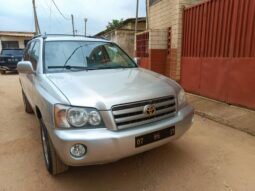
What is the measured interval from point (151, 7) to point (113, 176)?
27.4ft

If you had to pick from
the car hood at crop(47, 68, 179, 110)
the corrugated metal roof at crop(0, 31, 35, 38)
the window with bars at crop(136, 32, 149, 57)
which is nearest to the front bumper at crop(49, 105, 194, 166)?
the car hood at crop(47, 68, 179, 110)

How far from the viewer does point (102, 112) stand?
7.47 feet

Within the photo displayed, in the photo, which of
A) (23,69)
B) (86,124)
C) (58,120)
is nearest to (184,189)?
(86,124)

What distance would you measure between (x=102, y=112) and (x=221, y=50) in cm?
437

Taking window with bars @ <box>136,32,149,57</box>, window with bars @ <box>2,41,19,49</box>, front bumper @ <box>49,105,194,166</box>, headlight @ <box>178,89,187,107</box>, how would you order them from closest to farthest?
front bumper @ <box>49,105,194,166</box>, headlight @ <box>178,89,187,107</box>, window with bars @ <box>136,32,149,57</box>, window with bars @ <box>2,41,19,49</box>

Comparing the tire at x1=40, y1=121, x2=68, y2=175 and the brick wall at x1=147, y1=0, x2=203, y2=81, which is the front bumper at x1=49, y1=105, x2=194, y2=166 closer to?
the tire at x1=40, y1=121, x2=68, y2=175

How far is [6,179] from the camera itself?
2822 mm

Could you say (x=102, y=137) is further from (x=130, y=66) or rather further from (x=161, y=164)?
(x=130, y=66)

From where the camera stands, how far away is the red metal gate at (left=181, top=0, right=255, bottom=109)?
4.93m

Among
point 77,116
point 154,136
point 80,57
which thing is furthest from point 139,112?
point 80,57

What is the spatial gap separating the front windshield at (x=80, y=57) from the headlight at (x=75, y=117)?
105 cm

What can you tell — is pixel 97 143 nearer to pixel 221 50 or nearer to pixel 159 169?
pixel 159 169

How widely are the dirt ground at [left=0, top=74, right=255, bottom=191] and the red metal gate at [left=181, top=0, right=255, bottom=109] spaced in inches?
61.6

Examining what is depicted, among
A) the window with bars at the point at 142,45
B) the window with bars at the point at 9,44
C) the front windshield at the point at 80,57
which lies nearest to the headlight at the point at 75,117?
the front windshield at the point at 80,57
